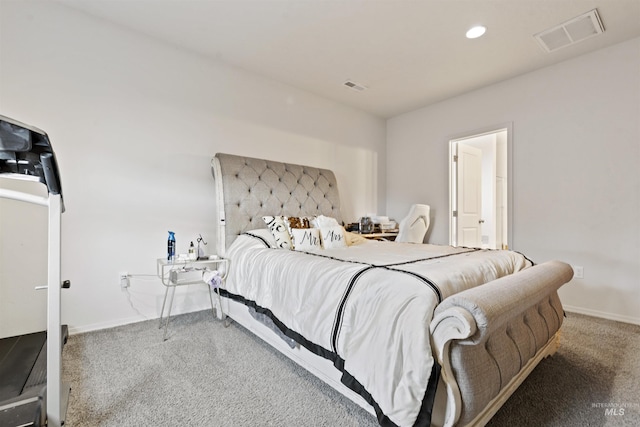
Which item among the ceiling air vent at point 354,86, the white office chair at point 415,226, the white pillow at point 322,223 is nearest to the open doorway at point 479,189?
the white office chair at point 415,226

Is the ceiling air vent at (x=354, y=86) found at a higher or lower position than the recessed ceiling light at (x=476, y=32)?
lower

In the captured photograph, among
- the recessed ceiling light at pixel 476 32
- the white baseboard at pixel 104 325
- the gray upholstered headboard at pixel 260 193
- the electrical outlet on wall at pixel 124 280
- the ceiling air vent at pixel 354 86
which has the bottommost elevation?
the white baseboard at pixel 104 325

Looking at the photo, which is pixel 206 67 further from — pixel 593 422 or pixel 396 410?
pixel 593 422

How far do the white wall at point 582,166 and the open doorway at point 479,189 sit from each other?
0.21 meters

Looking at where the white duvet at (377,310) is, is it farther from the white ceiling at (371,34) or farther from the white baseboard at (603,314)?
the white ceiling at (371,34)

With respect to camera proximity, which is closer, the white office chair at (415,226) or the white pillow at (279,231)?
the white pillow at (279,231)

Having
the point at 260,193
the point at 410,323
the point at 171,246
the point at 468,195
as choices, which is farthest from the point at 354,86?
the point at 410,323

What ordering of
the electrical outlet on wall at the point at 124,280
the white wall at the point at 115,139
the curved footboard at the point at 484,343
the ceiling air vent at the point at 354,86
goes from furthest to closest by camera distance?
the ceiling air vent at the point at 354,86
the electrical outlet on wall at the point at 124,280
the white wall at the point at 115,139
the curved footboard at the point at 484,343

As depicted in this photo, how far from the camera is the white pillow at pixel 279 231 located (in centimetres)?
260

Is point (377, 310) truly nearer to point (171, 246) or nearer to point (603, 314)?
point (171, 246)

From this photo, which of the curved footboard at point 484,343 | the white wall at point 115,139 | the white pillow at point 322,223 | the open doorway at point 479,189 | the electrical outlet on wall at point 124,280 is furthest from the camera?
the open doorway at point 479,189

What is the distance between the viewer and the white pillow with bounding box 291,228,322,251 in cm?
259

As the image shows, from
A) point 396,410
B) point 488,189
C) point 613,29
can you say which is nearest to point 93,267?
point 396,410

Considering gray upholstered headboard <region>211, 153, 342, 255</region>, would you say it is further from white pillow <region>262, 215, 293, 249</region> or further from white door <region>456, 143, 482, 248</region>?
white door <region>456, 143, 482, 248</region>
